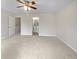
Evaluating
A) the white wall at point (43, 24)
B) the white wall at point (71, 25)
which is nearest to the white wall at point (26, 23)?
the white wall at point (43, 24)

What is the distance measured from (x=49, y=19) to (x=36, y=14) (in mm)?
1481

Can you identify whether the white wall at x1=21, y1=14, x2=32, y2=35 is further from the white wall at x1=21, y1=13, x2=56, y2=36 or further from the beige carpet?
the beige carpet

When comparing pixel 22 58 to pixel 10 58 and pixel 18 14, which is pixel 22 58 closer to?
pixel 10 58

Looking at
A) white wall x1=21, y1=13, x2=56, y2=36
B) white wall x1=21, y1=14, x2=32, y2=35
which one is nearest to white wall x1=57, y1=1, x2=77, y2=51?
white wall x1=21, y1=13, x2=56, y2=36

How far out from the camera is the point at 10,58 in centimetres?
365

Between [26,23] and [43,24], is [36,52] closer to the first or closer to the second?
[43,24]

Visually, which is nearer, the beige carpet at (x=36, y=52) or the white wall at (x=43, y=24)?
the beige carpet at (x=36, y=52)

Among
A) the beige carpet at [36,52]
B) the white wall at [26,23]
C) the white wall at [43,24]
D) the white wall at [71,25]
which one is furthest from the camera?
the white wall at [26,23]

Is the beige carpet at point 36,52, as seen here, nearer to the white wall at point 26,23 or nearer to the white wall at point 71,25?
the white wall at point 71,25

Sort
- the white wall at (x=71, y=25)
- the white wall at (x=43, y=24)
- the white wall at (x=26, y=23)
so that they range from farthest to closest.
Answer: the white wall at (x=26, y=23) → the white wall at (x=43, y=24) → the white wall at (x=71, y=25)

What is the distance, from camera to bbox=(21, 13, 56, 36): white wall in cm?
1111

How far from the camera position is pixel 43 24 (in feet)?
36.6

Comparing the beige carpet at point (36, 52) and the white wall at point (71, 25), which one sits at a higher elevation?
the white wall at point (71, 25)

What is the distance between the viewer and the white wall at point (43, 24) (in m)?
11.1
